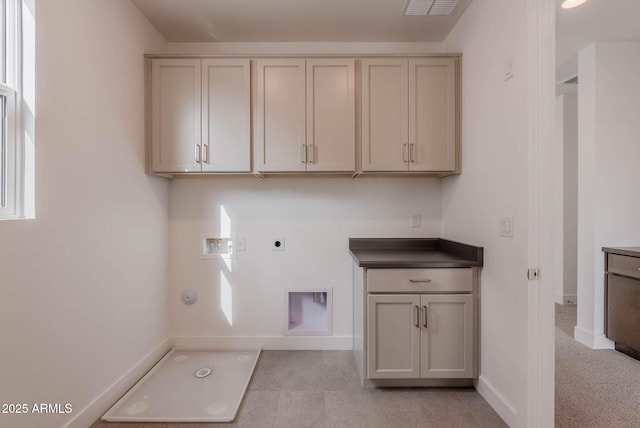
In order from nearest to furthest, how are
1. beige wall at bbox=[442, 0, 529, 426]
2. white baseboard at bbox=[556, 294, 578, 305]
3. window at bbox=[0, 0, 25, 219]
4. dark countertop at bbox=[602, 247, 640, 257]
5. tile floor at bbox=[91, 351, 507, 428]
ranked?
1. window at bbox=[0, 0, 25, 219]
2. beige wall at bbox=[442, 0, 529, 426]
3. tile floor at bbox=[91, 351, 507, 428]
4. dark countertop at bbox=[602, 247, 640, 257]
5. white baseboard at bbox=[556, 294, 578, 305]

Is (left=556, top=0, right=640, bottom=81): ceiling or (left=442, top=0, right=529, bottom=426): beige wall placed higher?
(left=556, top=0, right=640, bottom=81): ceiling

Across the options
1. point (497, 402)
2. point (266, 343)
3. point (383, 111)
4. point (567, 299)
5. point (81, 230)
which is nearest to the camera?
point (81, 230)

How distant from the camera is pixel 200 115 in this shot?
2266mm

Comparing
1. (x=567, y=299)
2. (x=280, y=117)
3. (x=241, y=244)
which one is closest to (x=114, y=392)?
(x=241, y=244)

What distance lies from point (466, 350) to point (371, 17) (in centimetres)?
246

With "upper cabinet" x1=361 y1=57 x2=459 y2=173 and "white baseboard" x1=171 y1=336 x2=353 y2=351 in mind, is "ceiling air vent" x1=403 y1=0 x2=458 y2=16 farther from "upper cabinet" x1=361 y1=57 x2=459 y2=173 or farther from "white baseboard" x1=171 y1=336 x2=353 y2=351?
"white baseboard" x1=171 y1=336 x2=353 y2=351

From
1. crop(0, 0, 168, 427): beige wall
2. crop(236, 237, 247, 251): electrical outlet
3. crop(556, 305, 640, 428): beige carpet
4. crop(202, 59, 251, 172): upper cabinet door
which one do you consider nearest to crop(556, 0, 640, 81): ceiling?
crop(202, 59, 251, 172): upper cabinet door

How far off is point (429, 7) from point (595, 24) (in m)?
1.50

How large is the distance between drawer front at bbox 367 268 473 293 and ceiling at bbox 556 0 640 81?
7.03ft

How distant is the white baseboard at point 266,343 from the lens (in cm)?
261

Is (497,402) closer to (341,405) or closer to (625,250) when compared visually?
(341,405)

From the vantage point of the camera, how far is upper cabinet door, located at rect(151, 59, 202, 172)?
7.41 feet

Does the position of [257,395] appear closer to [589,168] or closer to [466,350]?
[466,350]

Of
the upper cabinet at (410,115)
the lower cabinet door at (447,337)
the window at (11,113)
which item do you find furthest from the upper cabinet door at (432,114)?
the window at (11,113)
